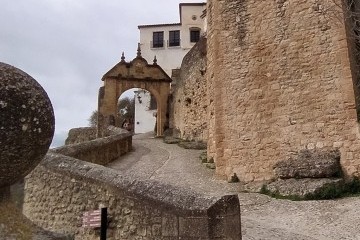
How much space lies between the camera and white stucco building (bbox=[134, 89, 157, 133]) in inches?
1542

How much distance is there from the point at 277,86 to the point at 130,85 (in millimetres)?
15356

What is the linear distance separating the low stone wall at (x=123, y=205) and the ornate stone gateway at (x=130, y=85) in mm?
17001

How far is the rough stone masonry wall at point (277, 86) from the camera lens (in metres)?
9.89

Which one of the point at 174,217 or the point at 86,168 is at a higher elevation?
the point at 86,168

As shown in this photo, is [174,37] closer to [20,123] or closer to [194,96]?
[194,96]

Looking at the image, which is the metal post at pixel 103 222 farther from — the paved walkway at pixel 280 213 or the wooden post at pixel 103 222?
the paved walkway at pixel 280 213

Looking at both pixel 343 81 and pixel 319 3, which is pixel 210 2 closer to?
pixel 319 3

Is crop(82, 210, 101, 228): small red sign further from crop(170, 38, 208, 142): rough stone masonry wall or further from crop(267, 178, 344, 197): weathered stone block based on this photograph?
crop(170, 38, 208, 142): rough stone masonry wall

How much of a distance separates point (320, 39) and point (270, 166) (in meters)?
3.71

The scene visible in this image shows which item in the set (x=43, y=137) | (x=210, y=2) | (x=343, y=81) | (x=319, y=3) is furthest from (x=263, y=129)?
(x=43, y=137)

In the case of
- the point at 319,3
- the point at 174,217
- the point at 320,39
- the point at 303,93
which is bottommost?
the point at 174,217

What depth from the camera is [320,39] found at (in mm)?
10344

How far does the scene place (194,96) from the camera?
823 inches

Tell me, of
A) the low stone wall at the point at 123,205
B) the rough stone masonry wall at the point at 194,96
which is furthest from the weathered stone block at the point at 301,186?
the rough stone masonry wall at the point at 194,96
